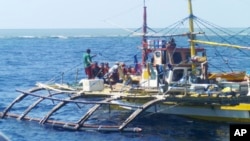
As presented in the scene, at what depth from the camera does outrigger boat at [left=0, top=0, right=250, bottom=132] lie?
34.1 metres

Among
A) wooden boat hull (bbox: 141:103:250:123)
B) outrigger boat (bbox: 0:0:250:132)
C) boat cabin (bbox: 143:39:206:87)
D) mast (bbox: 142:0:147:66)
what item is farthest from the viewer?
mast (bbox: 142:0:147:66)

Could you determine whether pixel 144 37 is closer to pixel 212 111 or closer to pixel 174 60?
pixel 174 60

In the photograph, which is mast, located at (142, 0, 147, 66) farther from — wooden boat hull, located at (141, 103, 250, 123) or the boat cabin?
wooden boat hull, located at (141, 103, 250, 123)

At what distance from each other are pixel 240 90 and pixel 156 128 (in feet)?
17.5

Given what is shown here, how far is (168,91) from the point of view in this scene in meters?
34.5

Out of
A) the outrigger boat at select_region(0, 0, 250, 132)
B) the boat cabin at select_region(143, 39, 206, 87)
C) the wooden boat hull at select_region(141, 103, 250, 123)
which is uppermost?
the boat cabin at select_region(143, 39, 206, 87)

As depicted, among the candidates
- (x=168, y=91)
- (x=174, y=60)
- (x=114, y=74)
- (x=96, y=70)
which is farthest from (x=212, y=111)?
(x=96, y=70)

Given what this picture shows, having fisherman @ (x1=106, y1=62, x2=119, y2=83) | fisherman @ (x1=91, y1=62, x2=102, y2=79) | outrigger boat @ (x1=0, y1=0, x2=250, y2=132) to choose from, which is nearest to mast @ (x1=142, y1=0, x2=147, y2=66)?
outrigger boat @ (x1=0, y1=0, x2=250, y2=132)

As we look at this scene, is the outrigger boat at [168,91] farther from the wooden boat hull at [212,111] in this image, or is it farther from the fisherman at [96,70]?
the fisherman at [96,70]

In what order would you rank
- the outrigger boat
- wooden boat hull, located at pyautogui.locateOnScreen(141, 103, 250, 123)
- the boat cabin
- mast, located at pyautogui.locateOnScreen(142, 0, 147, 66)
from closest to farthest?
the outrigger boat, wooden boat hull, located at pyautogui.locateOnScreen(141, 103, 250, 123), the boat cabin, mast, located at pyautogui.locateOnScreen(142, 0, 147, 66)

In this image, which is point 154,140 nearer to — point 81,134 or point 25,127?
point 81,134

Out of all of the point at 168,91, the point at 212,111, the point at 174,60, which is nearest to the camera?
the point at 168,91

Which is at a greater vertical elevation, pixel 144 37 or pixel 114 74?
pixel 144 37

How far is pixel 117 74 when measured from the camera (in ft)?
133
